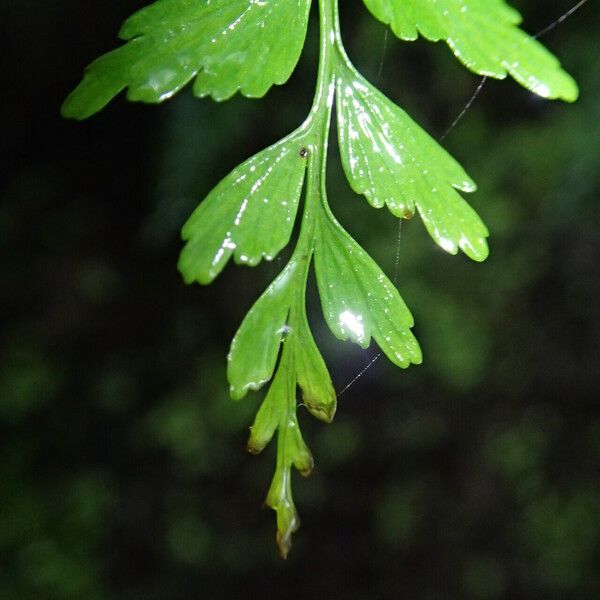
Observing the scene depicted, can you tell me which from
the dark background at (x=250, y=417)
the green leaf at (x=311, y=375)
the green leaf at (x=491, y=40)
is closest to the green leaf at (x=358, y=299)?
the green leaf at (x=311, y=375)

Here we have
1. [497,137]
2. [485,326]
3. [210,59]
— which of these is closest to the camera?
[210,59]

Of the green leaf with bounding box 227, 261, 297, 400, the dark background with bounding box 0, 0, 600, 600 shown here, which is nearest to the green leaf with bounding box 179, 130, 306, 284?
the green leaf with bounding box 227, 261, 297, 400

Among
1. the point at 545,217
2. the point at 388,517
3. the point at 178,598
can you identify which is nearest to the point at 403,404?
the point at 388,517

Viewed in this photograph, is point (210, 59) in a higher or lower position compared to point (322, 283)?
higher

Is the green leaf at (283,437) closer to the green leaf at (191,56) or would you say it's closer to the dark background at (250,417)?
the green leaf at (191,56)

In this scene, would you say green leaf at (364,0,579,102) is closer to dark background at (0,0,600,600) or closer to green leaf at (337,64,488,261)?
green leaf at (337,64,488,261)

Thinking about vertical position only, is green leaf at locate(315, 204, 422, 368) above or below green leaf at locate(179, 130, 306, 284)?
below

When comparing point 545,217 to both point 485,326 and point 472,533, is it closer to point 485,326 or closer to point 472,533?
point 485,326
